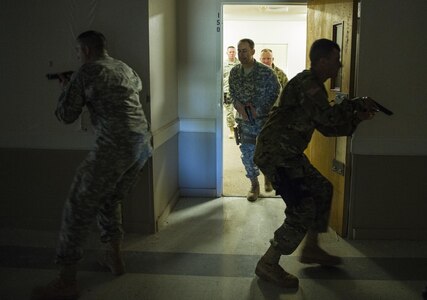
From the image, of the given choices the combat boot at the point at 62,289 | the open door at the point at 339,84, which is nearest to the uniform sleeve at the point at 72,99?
the combat boot at the point at 62,289

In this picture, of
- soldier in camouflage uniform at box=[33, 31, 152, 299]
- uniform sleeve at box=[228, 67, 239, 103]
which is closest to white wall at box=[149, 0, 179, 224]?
uniform sleeve at box=[228, 67, 239, 103]

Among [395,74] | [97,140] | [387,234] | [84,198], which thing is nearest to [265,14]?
Result: [395,74]

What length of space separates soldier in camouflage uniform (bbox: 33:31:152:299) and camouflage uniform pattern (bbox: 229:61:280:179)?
201 centimetres

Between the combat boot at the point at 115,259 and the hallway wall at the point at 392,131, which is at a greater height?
the hallway wall at the point at 392,131

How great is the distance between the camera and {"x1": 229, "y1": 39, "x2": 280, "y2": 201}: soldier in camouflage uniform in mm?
4367

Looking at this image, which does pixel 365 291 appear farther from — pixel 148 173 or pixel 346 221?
pixel 148 173

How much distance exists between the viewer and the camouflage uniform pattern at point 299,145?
248 centimetres

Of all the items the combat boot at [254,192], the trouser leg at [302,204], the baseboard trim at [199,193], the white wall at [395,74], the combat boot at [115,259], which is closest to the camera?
the trouser leg at [302,204]

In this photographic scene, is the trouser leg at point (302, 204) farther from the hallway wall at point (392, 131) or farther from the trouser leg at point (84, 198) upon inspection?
the trouser leg at point (84, 198)

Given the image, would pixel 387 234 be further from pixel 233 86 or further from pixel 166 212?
pixel 233 86

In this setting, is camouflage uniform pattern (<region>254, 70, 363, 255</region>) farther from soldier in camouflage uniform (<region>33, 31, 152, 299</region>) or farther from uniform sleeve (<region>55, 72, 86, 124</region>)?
uniform sleeve (<region>55, 72, 86, 124</region>)

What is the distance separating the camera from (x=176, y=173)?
4.48 meters

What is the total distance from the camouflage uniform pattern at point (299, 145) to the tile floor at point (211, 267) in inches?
14.7

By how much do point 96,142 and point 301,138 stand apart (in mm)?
1186
